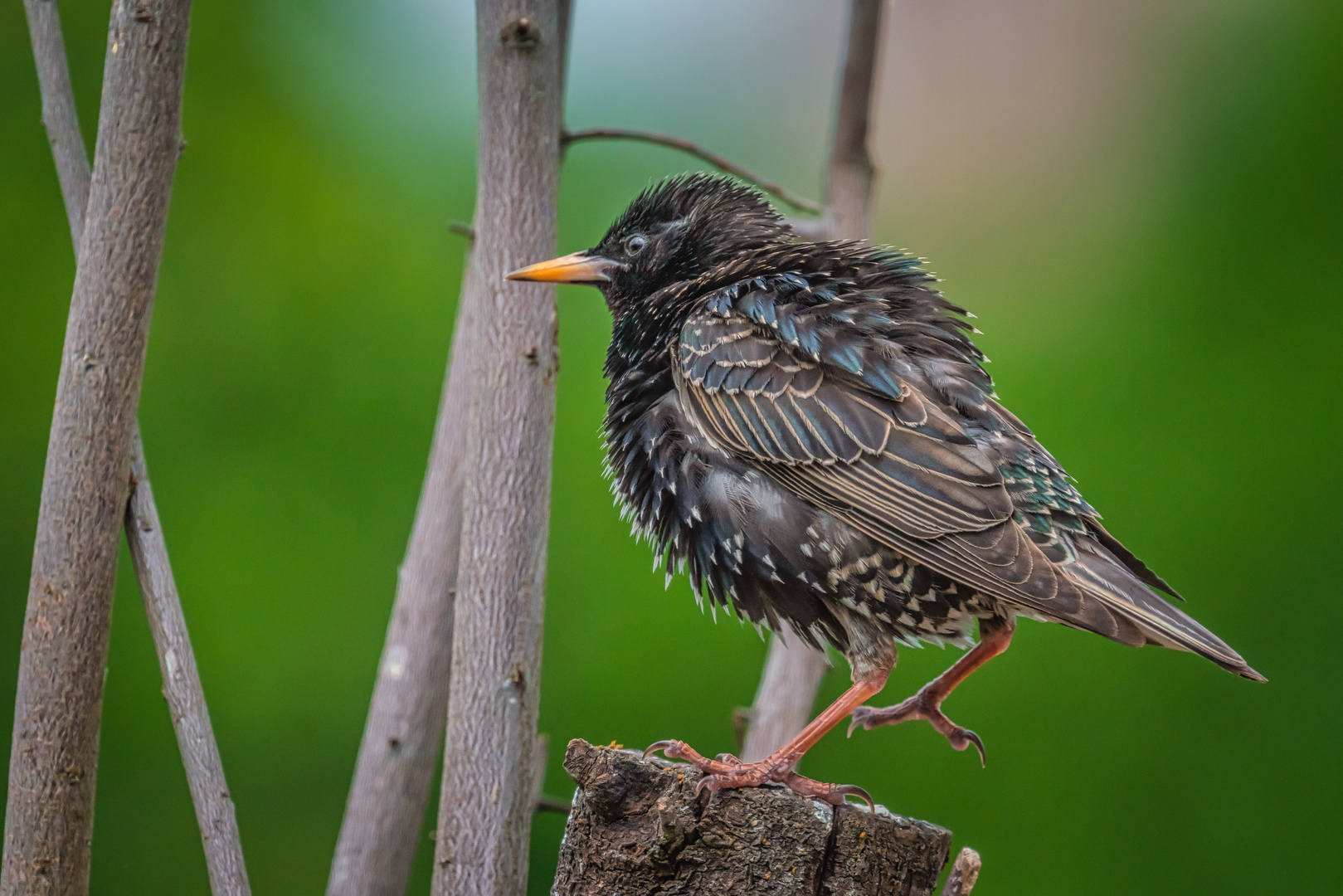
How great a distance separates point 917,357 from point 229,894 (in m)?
1.86

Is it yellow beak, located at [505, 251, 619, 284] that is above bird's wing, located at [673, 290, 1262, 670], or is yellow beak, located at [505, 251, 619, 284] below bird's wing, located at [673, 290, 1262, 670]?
above

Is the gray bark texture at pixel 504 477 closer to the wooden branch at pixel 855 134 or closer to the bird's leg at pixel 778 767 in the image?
the bird's leg at pixel 778 767

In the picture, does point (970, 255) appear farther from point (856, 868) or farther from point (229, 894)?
point (229, 894)

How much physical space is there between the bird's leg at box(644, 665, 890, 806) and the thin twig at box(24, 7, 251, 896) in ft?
2.96

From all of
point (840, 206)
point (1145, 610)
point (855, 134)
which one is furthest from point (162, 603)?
point (855, 134)

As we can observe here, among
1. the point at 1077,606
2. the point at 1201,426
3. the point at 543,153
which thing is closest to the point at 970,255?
the point at 1201,426

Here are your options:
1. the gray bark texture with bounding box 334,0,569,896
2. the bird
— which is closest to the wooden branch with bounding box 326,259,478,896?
the gray bark texture with bounding box 334,0,569,896

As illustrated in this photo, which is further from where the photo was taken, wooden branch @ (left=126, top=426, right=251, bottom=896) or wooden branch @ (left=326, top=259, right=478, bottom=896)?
wooden branch @ (left=326, top=259, right=478, bottom=896)

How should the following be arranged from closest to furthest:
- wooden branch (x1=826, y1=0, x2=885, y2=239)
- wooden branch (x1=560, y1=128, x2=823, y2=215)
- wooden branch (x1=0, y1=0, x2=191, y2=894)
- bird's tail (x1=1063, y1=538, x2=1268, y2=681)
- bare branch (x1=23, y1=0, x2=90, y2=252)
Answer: bird's tail (x1=1063, y1=538, x2=1268, y2=681), wooden branch (x1=0, y1=0, x2=191, y2=894), bare branch (x1=23, y1=0, x2=90, y2=252), wooden branch (x1=560, y1=128, x2=823, y2=215), wooden branch (x1=826, y1=0, x2=885, y2=239)

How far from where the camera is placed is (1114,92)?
420 cm

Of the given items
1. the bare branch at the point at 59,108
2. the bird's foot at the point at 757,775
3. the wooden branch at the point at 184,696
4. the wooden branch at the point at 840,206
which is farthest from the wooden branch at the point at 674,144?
the bird's foot at the point at 757,775

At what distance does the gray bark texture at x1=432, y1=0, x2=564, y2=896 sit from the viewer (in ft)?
7.50

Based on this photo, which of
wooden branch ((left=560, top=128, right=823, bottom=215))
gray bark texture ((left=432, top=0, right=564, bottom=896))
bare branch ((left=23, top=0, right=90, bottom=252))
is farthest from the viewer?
wooden branch ((left=560, top=128, right=823, bottom=215))

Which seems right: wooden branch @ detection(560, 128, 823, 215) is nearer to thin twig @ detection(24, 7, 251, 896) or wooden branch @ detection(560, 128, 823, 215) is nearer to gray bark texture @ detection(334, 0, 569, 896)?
gray bark texture @ detection(334, 0, 569, 896)
